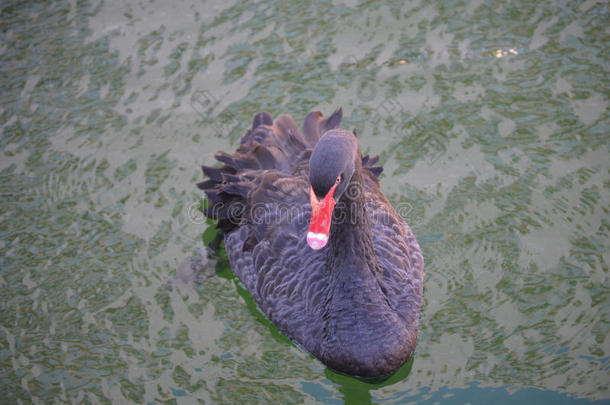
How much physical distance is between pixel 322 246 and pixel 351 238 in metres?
0.90

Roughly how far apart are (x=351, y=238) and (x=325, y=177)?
96cm

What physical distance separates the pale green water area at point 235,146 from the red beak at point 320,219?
174cm

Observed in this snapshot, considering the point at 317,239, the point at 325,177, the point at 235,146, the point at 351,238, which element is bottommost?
the point at 235,146

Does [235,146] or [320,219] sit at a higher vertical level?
[320,219]

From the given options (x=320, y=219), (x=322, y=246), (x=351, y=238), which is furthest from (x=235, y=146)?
(x=322, y=246)

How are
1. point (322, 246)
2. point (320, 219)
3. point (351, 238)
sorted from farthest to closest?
1. point (351, 238)
2. point (320, 219)
3. point (322, 246)

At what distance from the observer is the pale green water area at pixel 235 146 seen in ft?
18.6

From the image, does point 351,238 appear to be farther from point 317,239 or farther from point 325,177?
point 325,177

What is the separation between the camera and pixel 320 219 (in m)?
4.56

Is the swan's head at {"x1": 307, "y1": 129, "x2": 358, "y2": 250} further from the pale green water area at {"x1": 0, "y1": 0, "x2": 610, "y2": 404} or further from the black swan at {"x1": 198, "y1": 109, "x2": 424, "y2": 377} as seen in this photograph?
the pale green water area at {"x1": 0, "y1": 0, "x2": 610, "y2": 404}

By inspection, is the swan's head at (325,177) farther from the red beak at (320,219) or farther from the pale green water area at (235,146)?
the pale green water area at (235,146)

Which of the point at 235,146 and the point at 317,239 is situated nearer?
the point at 317,239

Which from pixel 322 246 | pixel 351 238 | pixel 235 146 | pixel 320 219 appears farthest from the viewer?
pixel 235 146

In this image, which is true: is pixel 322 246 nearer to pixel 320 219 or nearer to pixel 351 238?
pixel 320 219
